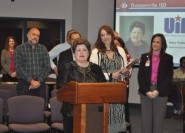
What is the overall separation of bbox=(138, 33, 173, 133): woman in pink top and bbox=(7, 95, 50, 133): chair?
138 centimetres

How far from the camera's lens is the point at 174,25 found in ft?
31.0

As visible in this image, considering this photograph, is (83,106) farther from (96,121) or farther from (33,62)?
(33,62)

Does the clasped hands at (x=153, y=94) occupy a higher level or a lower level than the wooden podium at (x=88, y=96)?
lower

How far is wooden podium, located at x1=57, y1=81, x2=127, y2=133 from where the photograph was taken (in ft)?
10.6

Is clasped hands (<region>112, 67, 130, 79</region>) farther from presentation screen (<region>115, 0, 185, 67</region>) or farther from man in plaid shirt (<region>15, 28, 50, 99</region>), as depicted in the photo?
presentation screen (<region>115, 0, 185, 67</region>)

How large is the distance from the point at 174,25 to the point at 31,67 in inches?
179

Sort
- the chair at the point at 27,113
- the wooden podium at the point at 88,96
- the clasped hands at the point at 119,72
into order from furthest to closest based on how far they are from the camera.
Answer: the chair at the point at 27,113
the clasped hands at the point at 119,72
the wooden podium at the point at 88,96

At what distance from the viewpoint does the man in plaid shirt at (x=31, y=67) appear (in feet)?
19.4

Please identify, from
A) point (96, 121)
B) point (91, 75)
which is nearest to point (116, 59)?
point (91, 75)

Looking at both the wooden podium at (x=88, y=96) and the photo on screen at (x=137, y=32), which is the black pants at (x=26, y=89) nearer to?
the wooden podium at (x=88, y=96)

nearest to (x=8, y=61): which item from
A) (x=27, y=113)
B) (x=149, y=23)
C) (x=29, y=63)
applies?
(x=149, y=23)

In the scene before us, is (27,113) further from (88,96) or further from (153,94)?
(88,96)

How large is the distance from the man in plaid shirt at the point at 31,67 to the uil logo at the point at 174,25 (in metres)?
4.23

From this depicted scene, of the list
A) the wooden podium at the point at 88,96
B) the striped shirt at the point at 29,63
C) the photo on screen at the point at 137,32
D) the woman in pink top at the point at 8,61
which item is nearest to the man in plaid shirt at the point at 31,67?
the striped shirt at the point at 29,63
